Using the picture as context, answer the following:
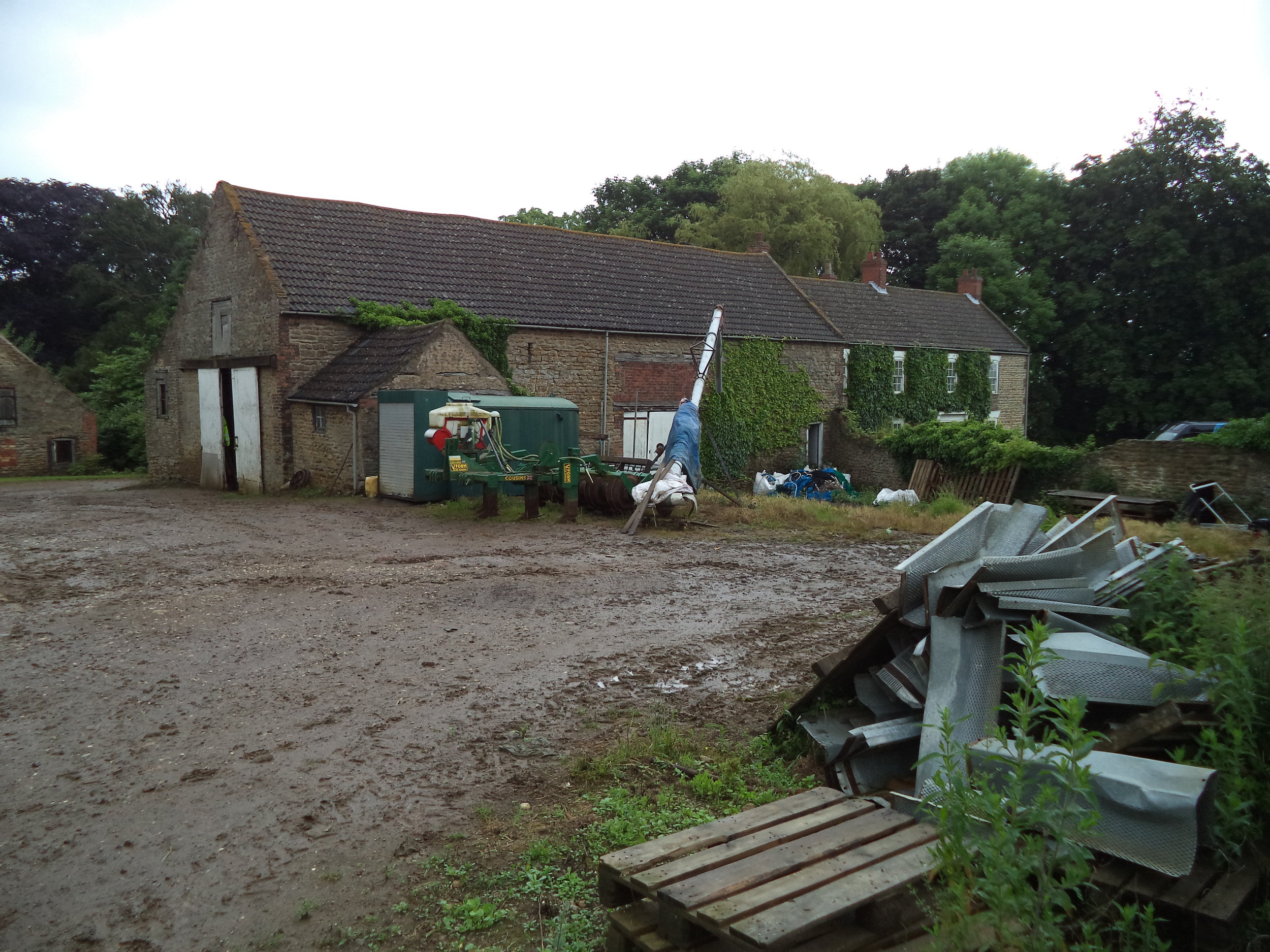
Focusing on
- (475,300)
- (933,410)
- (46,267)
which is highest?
(46,267)

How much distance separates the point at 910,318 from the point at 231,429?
23302 mm

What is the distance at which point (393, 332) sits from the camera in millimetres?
19938

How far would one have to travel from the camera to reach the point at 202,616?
29.3ft

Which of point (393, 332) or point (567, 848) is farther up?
point (393, 332)

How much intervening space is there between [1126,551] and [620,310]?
19751mm

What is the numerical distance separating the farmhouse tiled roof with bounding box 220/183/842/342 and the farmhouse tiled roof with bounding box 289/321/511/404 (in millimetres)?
1283

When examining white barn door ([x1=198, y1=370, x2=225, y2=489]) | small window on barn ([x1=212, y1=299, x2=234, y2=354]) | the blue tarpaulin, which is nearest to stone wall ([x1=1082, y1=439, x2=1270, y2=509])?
the blue tarpaulin

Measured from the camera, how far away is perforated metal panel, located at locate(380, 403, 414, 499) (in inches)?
680

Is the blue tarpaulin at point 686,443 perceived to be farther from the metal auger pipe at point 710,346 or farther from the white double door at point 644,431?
the white double door at point 644,431

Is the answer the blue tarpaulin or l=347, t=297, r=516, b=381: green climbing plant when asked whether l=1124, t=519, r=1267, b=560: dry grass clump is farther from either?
l=347, t=297, r=516, b=381: green climbing plant

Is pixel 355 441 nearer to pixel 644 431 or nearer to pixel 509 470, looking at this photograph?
pixel 509 470

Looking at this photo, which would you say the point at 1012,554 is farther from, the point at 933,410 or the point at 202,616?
the point at 933,410

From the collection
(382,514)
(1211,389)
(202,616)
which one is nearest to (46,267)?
(382,514)

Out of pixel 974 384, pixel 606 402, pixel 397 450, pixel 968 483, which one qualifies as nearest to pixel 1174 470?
pixel 968 483
